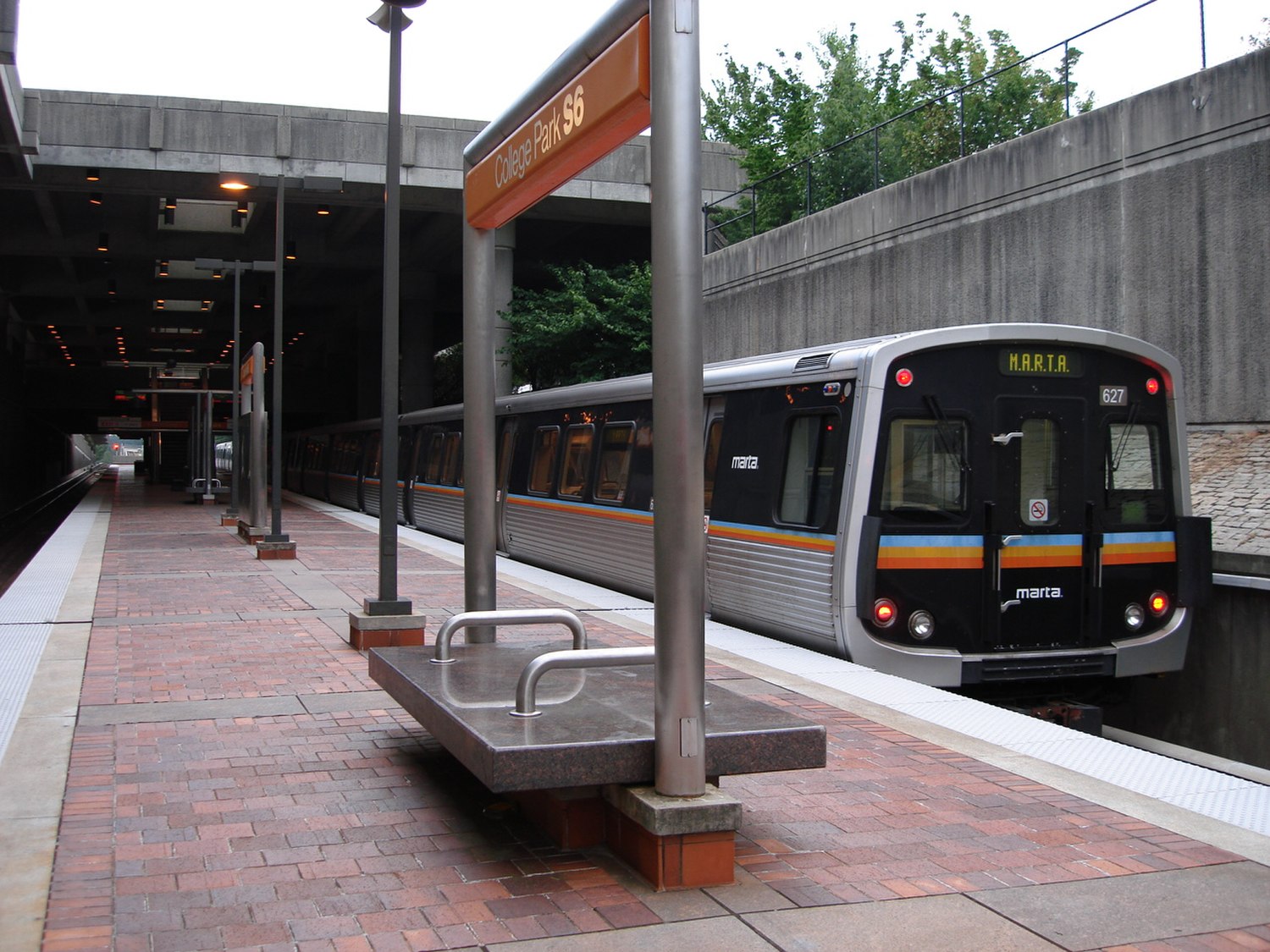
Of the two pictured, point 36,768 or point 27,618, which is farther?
point 27,618

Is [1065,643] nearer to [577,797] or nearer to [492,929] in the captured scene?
[577,797]

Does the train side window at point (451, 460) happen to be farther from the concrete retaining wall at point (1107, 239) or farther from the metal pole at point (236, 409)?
the concrete retaining wall at point (1107, 239)

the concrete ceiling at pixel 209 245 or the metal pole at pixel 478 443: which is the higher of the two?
the concrete ceiling at pixel 209 245

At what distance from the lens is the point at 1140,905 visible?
4.18 metres

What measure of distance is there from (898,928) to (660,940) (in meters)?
0.75

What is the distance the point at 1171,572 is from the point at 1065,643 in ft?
3.80

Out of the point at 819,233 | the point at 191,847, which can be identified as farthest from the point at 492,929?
the point at 819,233

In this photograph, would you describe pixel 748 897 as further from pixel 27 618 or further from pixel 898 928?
pixel 27 618

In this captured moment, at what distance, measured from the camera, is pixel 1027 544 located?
909 cm

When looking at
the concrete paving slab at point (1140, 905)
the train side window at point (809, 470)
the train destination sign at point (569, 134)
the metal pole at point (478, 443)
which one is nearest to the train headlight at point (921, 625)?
the train side window at point (809, 470)

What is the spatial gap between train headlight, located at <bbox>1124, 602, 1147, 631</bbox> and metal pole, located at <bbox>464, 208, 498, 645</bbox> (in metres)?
4.93

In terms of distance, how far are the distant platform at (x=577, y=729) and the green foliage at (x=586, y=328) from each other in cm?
2100

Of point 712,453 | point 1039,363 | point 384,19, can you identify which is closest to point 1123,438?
point 1039,363

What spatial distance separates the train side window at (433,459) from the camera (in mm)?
22906
